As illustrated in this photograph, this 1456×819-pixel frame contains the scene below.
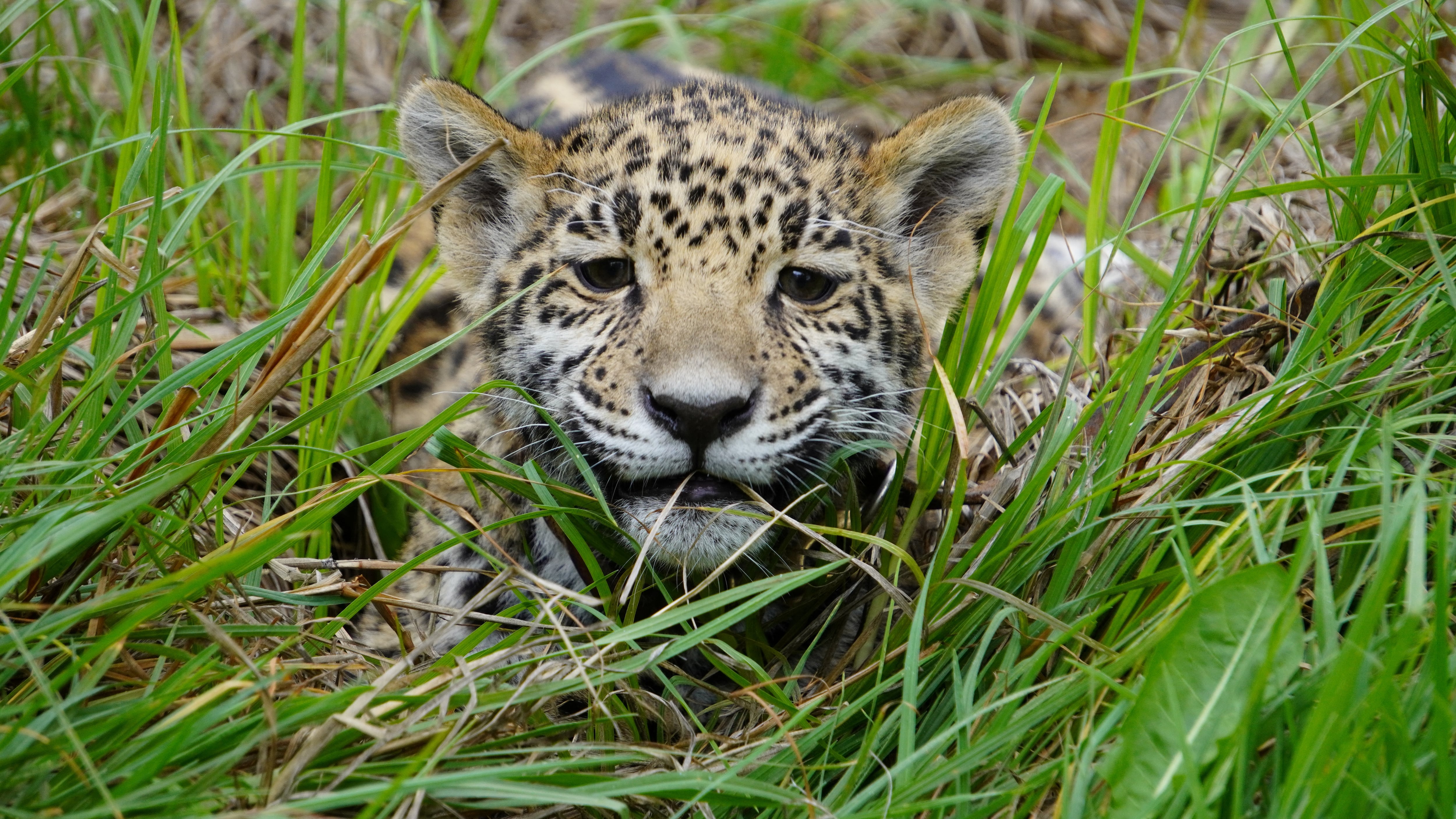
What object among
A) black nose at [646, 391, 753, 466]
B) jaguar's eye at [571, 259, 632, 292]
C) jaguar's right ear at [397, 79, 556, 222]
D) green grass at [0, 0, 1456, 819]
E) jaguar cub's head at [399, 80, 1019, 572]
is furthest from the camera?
jaguar's right ear at [397, 79, 556, 222]

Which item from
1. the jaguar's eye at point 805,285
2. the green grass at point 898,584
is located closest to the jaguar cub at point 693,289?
the jaguar's eye at point 805,285

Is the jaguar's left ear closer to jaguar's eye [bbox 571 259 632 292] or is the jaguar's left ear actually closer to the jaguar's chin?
jaguar's eye [bbox 571 259 632 292]

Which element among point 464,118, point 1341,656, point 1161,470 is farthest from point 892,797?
point 464,118

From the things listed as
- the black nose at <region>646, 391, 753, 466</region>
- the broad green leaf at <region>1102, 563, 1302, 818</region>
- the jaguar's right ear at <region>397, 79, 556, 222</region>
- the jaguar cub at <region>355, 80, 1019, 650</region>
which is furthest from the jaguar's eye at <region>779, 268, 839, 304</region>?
the broad green leaf at <region>1102, 563, 1302, 818</region>

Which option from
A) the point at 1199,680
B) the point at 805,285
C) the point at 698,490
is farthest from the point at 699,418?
the point at 1199,680

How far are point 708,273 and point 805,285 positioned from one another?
0.36 meters

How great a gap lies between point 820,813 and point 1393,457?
1.70 m

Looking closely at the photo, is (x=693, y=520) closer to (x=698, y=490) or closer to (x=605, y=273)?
(x=698, y=490)

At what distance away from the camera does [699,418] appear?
309cm

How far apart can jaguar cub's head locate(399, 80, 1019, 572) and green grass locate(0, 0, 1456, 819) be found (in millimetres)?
240

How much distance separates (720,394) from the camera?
10.1 ft

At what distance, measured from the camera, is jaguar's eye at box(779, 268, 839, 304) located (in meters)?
3.63

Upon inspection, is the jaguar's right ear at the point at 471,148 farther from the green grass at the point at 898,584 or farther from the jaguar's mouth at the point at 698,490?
the jaguar's mouth at the point at 698,490

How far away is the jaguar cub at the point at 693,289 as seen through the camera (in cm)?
326
